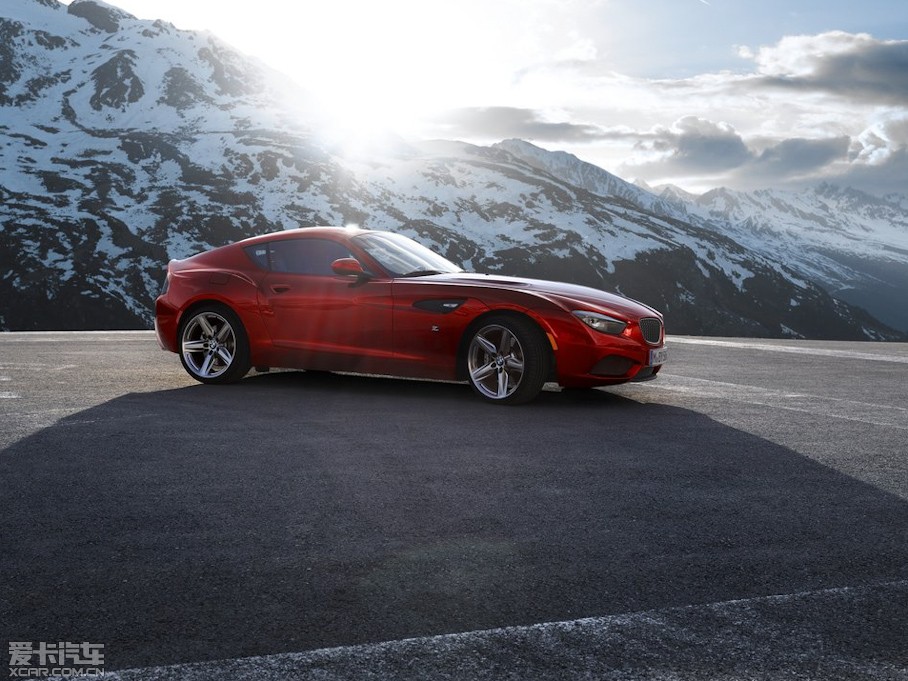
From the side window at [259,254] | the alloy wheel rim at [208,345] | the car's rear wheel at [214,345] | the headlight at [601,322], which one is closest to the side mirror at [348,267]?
the side window at [259,254]

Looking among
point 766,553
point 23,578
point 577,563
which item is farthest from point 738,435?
point 23,578

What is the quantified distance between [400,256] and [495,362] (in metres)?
1.56

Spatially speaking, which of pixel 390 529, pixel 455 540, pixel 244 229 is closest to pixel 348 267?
pixel 390 529

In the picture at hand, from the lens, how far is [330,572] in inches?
127

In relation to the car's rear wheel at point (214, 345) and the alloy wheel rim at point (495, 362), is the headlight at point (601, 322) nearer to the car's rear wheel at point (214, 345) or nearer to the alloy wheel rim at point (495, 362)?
the alloy wheel rim at point (495, 362)

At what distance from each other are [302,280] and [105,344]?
7053mm

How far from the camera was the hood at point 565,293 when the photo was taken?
25.1ft

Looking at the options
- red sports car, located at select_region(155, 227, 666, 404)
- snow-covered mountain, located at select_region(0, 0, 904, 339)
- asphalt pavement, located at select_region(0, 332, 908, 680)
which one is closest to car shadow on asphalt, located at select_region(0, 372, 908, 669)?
asphalt pavement, located at select_region(0, 332, 908, 680)

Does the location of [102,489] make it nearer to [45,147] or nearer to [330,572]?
[330,572]

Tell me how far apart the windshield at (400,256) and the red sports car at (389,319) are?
2cm

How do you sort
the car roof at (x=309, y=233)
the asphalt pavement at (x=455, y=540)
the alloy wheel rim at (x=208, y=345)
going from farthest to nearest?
1. the alloy wheel rim at (x=208, y=345)
2. the car roof at (x=309, y=233)
3. the asphalt pavement at (x=455, y=540)

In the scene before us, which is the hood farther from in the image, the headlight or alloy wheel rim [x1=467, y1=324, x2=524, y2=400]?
alloy wheel rim [x1=467, y1=324, x2=524, y2=400]

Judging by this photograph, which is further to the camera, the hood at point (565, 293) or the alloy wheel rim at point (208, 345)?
the alloy wheel rim at point (208, 345)

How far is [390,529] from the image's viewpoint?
3.81 metres
